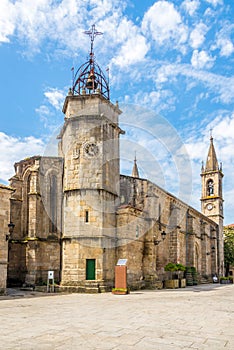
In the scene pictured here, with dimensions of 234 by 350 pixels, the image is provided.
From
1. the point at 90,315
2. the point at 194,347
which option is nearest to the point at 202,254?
the point at 90,315

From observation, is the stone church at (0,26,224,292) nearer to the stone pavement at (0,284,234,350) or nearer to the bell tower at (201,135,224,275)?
the stone pavement at (0,284,234,350)

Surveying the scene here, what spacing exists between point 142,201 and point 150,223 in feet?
15.9

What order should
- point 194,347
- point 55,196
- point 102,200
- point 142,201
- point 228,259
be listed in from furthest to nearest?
1. point 228,259
2. point 142,201
3. point 55,196
4. point 102,200
5. point 194,347

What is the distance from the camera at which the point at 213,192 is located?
6056 cm

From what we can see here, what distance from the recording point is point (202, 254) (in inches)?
1882

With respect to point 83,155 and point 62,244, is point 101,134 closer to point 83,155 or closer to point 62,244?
point 83,155

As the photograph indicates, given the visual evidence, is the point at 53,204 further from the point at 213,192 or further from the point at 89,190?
the point at 213,192

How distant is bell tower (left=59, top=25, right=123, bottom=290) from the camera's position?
933 inches

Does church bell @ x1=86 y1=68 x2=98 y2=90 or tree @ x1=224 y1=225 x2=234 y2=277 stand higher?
church bell @ x1=86 y1=68 x2=98 y2=90

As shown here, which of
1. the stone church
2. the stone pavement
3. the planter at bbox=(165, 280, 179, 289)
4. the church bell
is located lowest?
the planter at bbox=(165, 280, 179, 289)

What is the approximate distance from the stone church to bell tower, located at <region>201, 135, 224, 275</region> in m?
32.7

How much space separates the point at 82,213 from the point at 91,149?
14.5 feet

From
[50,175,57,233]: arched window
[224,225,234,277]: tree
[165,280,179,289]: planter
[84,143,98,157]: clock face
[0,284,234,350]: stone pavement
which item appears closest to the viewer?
[0,284,234,350]: stone pavement

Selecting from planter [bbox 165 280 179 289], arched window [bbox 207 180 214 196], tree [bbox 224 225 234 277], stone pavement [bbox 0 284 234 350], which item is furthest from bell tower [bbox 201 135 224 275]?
stone pavement [bbox 0 284 234 350]
